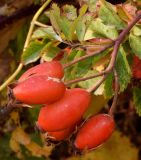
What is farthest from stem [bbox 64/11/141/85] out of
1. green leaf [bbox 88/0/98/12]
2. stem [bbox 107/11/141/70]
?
green leaf [bbox 88/0/98/12]

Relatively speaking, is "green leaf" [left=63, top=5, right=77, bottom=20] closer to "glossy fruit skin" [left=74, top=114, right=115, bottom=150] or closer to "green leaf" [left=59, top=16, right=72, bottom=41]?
"green leaf" [left=59, top=16, right=72, bottom=41]

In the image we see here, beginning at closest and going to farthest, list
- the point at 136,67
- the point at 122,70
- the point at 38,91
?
1. the point at 38,91
2. the point at 122,70
3. the point at 136,67

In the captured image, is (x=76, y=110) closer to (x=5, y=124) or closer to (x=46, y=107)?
(x=46, y=107)

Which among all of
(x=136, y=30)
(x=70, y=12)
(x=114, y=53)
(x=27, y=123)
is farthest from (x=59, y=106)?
(x=27, y=123)

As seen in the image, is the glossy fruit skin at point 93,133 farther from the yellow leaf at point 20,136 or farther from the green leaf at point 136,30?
the yellow leaf at point 20,136

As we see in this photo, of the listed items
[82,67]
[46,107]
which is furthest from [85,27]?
[46,107]

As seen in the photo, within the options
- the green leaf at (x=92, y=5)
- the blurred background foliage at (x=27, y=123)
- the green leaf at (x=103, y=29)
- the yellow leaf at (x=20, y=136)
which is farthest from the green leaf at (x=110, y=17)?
the yellow leaf at (x=20, y=136)

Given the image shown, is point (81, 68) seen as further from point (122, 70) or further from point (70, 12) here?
point (70, 12)
